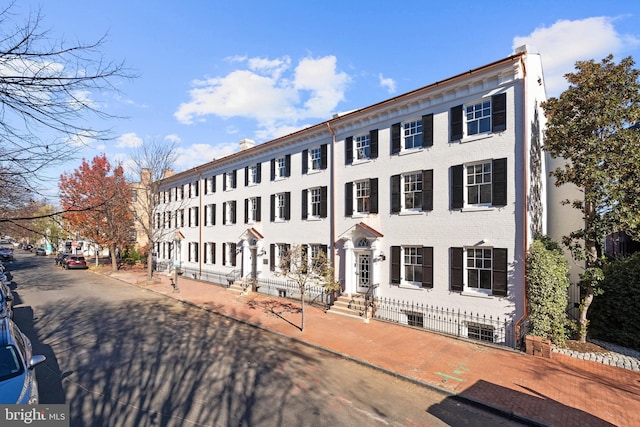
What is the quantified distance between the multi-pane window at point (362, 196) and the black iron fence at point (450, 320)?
4638mm

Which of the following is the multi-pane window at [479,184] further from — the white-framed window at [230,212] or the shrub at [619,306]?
the white-framed window at [230,212]

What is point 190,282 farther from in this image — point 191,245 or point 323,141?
point 323,141

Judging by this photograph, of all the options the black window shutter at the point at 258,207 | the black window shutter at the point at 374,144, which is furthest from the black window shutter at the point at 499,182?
the black window shutter at the point at 258,207

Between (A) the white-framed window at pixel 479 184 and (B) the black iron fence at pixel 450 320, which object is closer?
(B) the black iron fence at pixel 450 320

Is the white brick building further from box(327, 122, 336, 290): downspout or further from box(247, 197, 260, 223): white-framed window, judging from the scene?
box(247, 197, 260, 223): white-framed window

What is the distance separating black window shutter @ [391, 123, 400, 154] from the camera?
15.4 meters

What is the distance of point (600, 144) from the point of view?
10305 mm

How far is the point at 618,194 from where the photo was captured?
10.0 meters

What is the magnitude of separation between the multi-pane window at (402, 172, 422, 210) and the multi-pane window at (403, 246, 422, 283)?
194cm

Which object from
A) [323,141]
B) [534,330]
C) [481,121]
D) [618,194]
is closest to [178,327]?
[323,141]

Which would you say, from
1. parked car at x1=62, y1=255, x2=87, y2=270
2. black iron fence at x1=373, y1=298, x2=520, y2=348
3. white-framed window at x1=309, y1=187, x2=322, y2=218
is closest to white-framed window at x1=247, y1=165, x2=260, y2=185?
white-framed window at x1=309, y1=187, x2=322, y2=218

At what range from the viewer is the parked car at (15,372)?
5.36 metres

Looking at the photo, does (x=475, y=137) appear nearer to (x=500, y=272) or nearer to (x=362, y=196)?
(x=500, y=272)

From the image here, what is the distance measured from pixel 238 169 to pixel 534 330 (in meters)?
21.3
